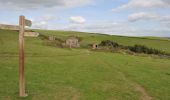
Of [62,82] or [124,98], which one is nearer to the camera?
[124,98]

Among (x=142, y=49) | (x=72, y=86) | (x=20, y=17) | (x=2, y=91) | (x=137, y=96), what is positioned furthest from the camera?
(x=142, y=49)

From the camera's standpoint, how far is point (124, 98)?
13609 mm

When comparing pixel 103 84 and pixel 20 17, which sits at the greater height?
pixel 20 17

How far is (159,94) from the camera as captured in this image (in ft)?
48.8

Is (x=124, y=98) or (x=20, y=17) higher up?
(x=20, y=17)

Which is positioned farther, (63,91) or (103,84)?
(103,84)

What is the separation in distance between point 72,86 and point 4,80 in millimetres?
4281

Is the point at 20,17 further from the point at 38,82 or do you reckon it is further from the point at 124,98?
the point at 124,98

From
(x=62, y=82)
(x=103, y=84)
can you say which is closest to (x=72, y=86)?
(x=62, y=82)

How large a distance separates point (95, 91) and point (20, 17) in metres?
5.93

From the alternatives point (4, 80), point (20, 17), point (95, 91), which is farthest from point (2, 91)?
point (95, 91)

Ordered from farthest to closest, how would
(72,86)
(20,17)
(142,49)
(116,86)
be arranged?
1. (142,49)
2. (116,86)
3. (72,86)
4. (20,17)

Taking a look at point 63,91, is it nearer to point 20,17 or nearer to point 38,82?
point 38,82

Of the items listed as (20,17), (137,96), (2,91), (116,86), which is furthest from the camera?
(116,86)
